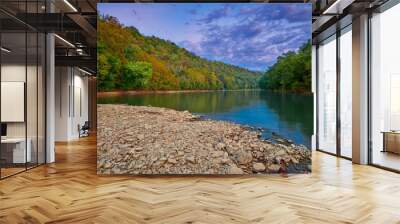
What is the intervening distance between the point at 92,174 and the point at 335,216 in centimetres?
433

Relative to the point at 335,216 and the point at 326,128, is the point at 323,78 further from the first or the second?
the point at 335,216

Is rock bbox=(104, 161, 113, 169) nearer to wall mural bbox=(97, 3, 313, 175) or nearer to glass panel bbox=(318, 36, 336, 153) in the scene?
wall mural bbox=(97, 3, 313, 175)

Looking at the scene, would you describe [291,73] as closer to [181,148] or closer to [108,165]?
[181,148]

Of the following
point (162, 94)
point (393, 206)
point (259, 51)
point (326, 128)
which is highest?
point (259, 51)

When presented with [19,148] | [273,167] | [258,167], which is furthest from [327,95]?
[19,148]

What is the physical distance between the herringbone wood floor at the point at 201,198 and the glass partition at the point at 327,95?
10.1ft

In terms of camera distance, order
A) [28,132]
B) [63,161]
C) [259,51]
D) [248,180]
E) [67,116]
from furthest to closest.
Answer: [67,116] < [63,161] < [28,132] < [259,51] < [248,180]

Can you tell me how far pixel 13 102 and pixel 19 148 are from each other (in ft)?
2.79

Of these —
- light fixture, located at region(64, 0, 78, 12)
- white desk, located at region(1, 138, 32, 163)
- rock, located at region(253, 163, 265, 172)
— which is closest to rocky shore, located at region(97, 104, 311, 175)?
rock, located at region(253, 163, 265, 172)

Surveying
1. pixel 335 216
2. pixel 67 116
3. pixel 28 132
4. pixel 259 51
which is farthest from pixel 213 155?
pixel 67 116

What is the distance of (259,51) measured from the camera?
22.0 feet

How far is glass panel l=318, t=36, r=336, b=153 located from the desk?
2432 mm

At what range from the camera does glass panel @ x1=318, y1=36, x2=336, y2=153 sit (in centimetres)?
993

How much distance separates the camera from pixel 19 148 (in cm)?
694
